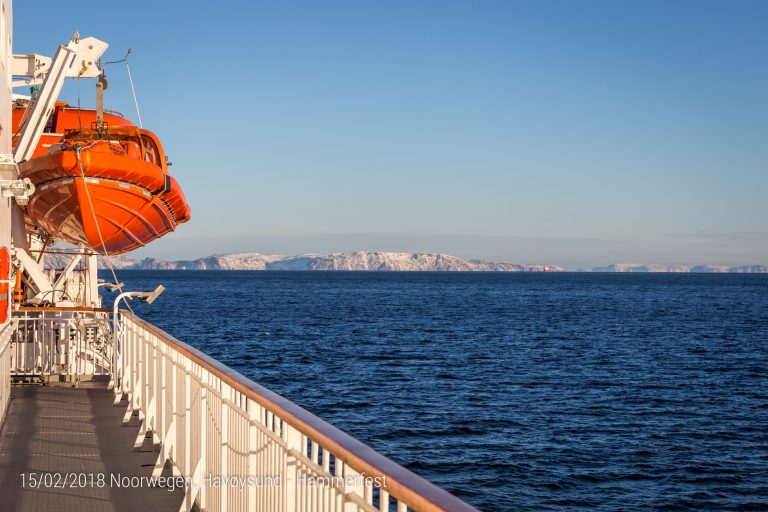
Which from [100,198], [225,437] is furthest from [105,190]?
[225,437]

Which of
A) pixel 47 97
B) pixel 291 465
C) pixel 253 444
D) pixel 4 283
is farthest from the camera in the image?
pixel 47 97

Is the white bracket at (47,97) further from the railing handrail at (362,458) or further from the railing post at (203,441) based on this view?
the railing handrail at (362,458)

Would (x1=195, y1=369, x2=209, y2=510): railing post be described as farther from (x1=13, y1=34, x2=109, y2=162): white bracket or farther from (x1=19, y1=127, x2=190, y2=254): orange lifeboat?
(x1=13, y1=34, x2=109, y2=162): white bracket

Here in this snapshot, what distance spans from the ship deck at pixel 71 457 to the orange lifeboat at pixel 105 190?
2.56m

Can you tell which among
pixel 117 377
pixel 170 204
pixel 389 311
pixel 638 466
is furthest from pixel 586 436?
pixel 389 311

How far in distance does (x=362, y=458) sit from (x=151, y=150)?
13.0 meters

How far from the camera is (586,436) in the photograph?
826 inches

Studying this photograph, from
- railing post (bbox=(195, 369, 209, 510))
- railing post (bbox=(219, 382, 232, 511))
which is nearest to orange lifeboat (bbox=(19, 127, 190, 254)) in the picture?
railing post (bbox=(195, 369, 209, 510))

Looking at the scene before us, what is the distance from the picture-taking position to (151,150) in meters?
14.9

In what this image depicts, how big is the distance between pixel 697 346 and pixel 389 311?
36731 mm

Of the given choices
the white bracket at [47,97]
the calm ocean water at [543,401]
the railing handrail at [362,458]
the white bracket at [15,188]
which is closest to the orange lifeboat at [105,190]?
the white bracket at [47,97]

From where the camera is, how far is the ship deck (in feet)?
20.1

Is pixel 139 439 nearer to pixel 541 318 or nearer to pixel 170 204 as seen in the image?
pixel 170 204

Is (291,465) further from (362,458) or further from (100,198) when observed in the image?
(100,198)
